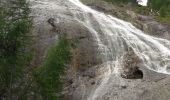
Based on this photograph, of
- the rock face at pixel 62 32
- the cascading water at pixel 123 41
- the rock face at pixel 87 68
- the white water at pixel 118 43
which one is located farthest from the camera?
the rock face at pixel 62 32

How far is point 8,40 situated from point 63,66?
422cm

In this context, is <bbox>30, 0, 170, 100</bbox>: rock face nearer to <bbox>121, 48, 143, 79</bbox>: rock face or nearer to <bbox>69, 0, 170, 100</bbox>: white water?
<bbox>121, 48, 143, 79</bbox>: rock face

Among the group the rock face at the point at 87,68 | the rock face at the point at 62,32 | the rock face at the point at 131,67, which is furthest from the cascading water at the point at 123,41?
the rock face at the point at 62,32

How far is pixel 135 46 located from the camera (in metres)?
35.8

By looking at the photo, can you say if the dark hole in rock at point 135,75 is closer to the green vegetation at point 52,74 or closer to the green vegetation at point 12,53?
the green vegetation at point 52,74

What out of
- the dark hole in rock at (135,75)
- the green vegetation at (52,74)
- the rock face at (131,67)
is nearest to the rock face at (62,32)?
the rock face at (131,67)

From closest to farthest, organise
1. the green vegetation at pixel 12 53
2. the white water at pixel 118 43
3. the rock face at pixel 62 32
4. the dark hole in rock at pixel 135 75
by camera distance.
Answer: the green vegetation at pixel 12 53
the dark hole in rock at pixel 135 75
the white water at pixel 118 43
the rock face at pixel 62 32

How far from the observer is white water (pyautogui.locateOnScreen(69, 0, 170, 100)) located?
32.2m

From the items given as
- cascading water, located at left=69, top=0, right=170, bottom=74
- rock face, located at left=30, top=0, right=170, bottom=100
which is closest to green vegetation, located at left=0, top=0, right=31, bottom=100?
rock face, located at left=30, top=0, right=170, bottom=100

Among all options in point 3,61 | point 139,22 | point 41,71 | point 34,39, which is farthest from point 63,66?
point 139,22

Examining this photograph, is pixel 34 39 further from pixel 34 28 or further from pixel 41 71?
pixel 41 71

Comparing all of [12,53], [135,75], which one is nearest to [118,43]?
[135,75]

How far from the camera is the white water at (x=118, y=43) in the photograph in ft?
106

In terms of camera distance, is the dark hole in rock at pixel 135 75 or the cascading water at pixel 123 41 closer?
the dark hole in rock at pixel 135 75
